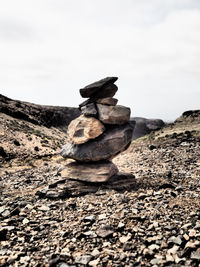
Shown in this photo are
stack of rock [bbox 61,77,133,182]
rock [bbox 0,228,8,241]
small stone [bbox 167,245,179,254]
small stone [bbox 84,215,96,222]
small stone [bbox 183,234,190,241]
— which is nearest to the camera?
small stone [bbox 167,245,179,254]

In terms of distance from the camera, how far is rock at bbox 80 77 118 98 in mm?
17953

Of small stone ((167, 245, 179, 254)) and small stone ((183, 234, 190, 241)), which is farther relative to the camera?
small stone ((183, 234, 190, 241))

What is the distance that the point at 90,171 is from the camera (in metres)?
17.8

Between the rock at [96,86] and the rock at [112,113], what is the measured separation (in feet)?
4.94

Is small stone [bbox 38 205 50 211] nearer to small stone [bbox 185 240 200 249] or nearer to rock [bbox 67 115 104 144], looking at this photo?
rock [bbox 67 115 104 144]

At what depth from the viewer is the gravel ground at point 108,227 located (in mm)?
9008

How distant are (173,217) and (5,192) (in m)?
15.2

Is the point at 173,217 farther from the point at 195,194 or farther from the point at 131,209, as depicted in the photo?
the point at 195,194

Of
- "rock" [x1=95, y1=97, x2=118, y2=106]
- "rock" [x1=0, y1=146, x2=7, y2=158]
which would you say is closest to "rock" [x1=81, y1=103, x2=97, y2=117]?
"rock" [x1=95, y1=97, x2=118, y2=106]

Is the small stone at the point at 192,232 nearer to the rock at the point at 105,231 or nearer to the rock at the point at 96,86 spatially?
the rock at the point at 105,231

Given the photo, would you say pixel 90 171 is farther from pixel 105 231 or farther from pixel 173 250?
pixel 173 250

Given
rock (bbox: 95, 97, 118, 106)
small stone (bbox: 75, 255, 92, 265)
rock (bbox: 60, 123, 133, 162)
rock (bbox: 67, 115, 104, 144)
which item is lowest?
small stone (bbox: 75, 255, 92, 265)

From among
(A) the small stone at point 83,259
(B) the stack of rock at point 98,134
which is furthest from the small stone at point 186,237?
(B) the stack of rock at point 98,134

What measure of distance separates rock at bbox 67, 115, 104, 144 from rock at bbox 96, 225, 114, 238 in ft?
26.4
